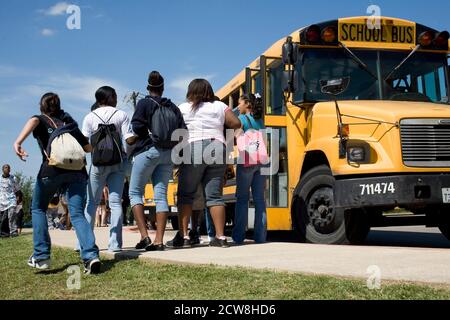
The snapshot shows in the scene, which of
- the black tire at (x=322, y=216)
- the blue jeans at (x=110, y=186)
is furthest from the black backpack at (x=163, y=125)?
the black tire at (x=322, y=216)

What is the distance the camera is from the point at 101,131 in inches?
230

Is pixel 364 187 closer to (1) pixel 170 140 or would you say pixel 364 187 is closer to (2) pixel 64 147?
(1) pixel 170 140

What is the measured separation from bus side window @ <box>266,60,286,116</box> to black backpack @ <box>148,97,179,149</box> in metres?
2.14

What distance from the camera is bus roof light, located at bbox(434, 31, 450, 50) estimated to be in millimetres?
7594

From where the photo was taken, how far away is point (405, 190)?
5.98 meters

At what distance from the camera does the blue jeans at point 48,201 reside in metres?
4.99

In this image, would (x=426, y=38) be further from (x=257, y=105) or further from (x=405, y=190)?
(x=405, y=190)

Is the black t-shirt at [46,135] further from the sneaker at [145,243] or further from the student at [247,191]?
the student at [247,191]

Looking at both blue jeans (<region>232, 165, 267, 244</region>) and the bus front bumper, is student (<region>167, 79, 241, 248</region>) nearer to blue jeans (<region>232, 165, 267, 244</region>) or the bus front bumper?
blue jeans (<region>232, 165, 267, 244</region>)

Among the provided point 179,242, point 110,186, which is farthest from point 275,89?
point 110,186

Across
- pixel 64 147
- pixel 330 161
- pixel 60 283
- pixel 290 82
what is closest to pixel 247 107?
pixel 290 82

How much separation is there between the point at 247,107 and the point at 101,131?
Answer: 1.96 metres

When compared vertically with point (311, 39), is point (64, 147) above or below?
below
